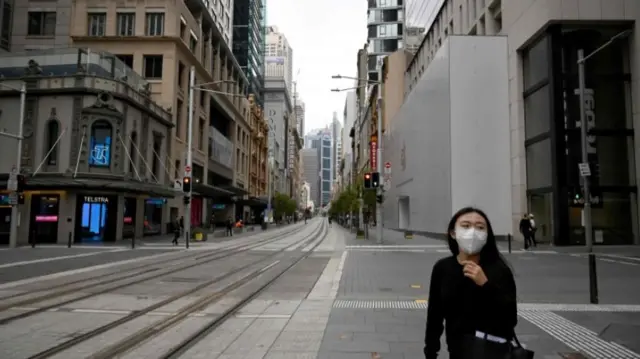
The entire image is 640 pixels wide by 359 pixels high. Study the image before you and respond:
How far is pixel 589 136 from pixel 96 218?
99.6 feet

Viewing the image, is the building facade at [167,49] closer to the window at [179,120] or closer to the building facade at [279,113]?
the window at [179,120]

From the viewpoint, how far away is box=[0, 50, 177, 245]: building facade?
1291 inches

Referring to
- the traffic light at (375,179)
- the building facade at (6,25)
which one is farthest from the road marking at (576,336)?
the building facade at (6,25)

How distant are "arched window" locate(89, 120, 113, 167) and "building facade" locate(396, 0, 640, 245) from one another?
89.1 ft

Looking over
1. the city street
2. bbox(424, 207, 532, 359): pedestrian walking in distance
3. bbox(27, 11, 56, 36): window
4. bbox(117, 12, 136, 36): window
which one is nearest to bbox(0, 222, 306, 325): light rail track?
the city street

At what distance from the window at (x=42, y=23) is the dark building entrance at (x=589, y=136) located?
41368 millimetres

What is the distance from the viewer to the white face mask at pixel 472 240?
3.17 metres

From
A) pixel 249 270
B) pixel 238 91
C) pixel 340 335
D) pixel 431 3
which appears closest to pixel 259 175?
pixel 238 91

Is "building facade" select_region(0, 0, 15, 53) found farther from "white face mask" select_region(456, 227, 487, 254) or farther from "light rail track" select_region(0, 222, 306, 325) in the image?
"white face mask" select_region(456, 227, 487, 254)

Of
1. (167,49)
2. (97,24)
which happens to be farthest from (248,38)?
(167,49)

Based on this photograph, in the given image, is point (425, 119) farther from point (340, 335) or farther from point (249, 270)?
point (340, 335)

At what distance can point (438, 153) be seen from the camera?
1537 inches

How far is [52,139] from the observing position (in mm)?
34531

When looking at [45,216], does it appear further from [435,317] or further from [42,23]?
[435,317]
